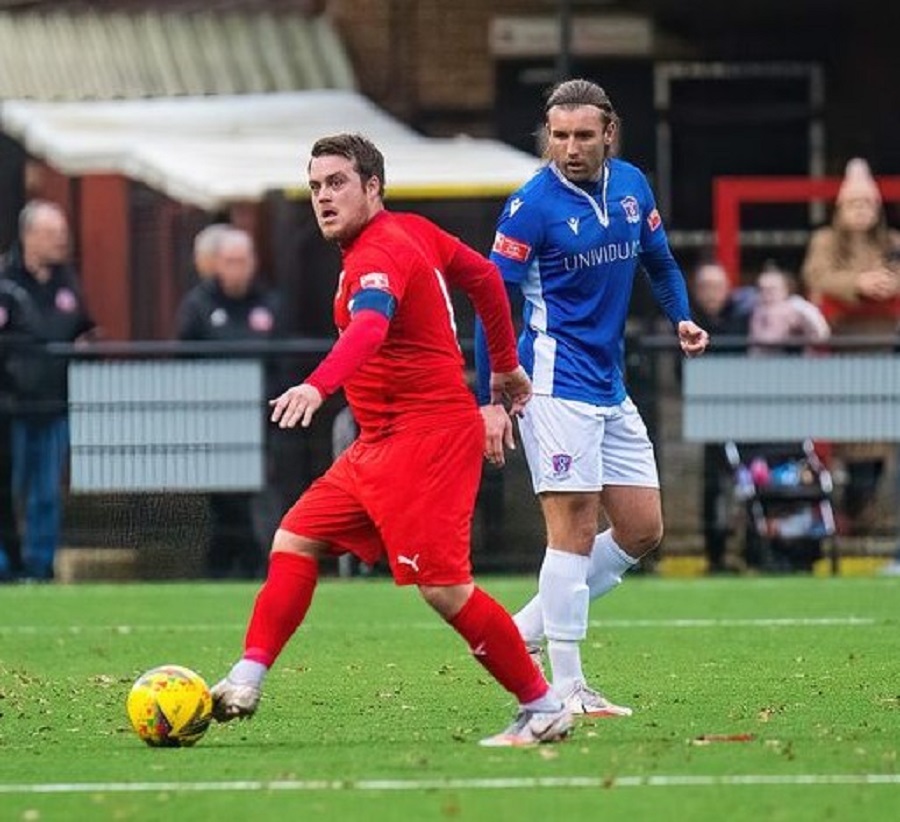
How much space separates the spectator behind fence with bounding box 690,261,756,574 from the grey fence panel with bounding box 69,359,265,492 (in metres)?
2.64

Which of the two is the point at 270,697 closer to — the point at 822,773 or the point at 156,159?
the point at 822,773

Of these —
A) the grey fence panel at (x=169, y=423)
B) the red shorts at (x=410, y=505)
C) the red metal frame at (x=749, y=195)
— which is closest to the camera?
the red shorts at (x=410, y=505)

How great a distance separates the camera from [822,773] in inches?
356

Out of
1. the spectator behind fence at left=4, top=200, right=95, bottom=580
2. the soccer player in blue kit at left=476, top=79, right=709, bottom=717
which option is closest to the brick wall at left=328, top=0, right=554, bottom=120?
the spectator behind fence at left=4, top=200, right=95, bottom=580

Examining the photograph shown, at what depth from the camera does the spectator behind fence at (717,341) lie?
62.2ft

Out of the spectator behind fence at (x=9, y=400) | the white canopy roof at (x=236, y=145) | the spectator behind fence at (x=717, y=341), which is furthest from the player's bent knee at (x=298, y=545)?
the white canopy roof at (x=236, y=145)

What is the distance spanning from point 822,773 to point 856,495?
10.1 m

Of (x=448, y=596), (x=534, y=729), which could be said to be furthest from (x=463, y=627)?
(x=534, y=729)

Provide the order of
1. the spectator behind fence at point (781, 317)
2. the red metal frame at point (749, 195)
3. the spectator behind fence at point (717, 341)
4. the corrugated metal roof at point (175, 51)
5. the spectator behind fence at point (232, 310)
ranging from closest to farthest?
the spectator behind fence at point (232, 310), the spectator behind fence at point (717, 341), the spectator behind fence at point (781, 317), the red metal frame at point (749, 195), the corrugated metal roof at point (175, 51)

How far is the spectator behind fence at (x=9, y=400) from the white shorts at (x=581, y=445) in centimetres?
802

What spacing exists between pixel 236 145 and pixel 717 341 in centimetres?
594

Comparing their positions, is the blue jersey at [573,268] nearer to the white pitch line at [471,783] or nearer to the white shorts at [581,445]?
the white shorts at [581,445]

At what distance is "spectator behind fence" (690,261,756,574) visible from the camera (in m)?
19.0

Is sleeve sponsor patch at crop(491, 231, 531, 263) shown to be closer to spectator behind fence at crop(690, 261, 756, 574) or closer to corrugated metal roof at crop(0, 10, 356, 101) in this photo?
spectator behind fence at crop(690, 261, 756, 574)
